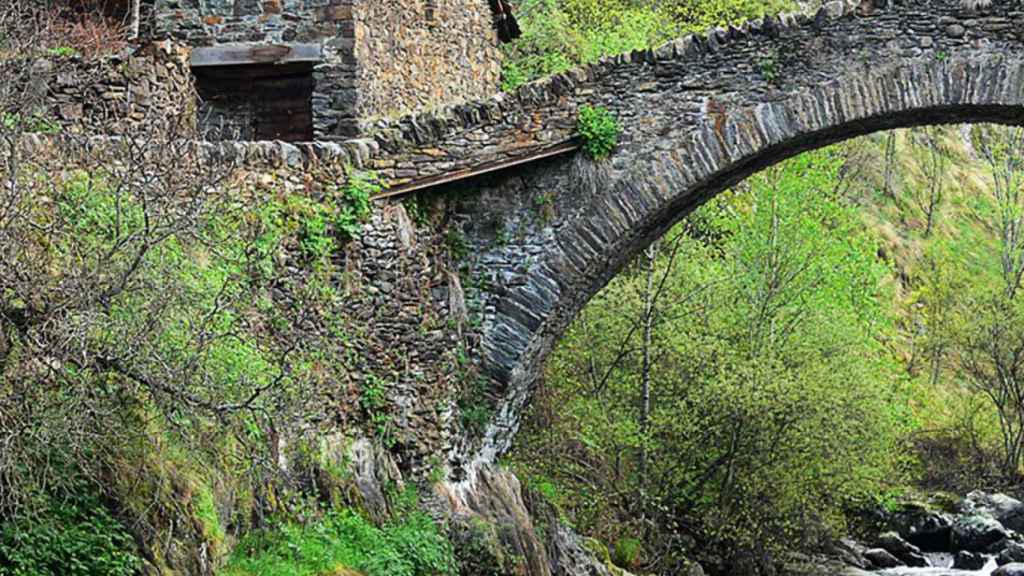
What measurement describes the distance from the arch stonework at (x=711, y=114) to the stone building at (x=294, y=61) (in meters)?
2.38

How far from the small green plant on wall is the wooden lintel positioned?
0.13 m

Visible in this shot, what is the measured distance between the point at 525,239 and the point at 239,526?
5.22 meters

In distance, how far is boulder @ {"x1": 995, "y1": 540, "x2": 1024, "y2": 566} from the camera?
895 inches

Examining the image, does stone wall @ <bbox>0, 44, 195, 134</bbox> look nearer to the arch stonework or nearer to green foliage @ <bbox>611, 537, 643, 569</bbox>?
the arch stonework

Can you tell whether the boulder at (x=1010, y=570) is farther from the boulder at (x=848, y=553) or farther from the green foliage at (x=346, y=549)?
the green foliage at (x=346, y=549)

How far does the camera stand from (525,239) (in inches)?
547

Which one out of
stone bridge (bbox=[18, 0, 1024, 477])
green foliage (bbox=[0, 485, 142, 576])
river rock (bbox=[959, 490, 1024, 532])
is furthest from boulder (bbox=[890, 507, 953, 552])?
green foliage (bbox=[0, 485, 142, 576])

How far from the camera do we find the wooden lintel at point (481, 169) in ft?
43.1

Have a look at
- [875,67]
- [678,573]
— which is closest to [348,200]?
[875,67]

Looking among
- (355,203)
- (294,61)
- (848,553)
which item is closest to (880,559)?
(848,553)

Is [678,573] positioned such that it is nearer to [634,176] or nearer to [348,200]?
[634,176]

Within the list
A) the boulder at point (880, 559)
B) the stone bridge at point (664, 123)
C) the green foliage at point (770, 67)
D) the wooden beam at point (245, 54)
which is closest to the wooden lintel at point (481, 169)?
the stone bridge at point (664, 123)

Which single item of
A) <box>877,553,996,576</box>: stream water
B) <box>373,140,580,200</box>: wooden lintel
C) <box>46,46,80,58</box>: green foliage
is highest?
<box>46,46,80,58</box>: green foliage

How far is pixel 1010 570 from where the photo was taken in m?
21.2
